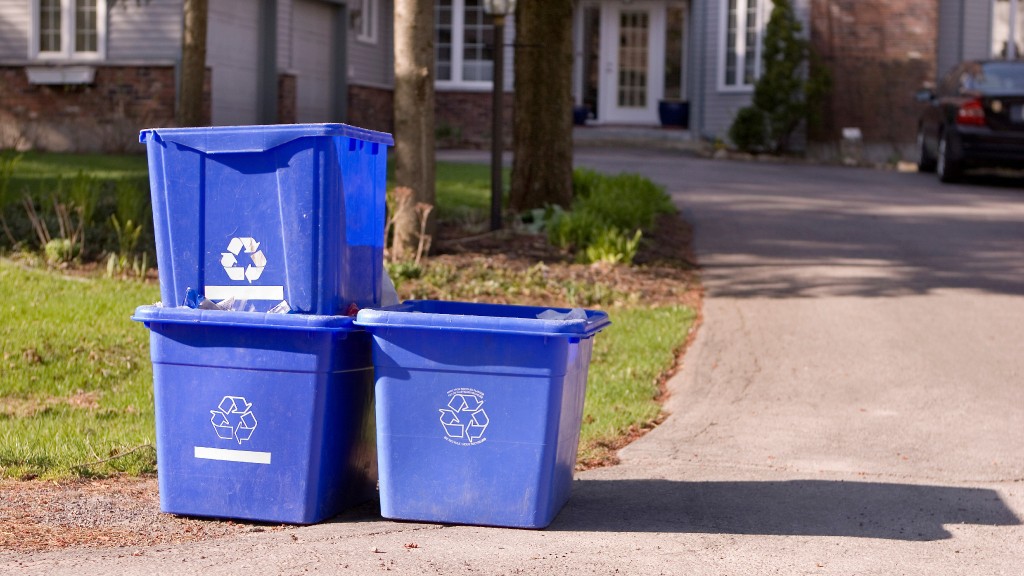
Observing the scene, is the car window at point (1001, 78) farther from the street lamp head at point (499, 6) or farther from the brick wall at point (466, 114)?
the brick wall at point (466, 114)

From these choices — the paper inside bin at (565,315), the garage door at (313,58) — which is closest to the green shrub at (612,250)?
the paper inside bin at (565,315)

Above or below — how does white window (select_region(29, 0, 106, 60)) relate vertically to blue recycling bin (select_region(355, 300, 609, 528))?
above

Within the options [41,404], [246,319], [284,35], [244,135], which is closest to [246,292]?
[246,319]

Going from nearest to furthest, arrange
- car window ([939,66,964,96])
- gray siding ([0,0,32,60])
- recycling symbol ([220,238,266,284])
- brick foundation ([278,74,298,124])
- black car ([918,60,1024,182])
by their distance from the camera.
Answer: recycling symbol ([220,238,266,284]), black car ([918,60,1024,182]), car window ([939,66,964,96]), gray siding ([0,0,32,60]), brick foundation ([278,74,298,124])

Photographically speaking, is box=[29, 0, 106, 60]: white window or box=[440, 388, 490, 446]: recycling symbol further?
box=[29, 0, 106, 60]: white window

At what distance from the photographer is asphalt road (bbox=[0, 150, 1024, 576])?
4.13 meters

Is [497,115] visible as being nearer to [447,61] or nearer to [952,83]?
[952,83]

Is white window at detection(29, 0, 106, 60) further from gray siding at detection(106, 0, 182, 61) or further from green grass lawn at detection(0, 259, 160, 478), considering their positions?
green grass lawn at detection(0, 259, 160, 478)

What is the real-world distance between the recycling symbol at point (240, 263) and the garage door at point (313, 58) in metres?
17.5

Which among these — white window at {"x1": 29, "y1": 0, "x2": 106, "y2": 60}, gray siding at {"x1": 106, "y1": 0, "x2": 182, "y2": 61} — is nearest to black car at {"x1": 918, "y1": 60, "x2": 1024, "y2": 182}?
gray siding at {"x1": 106, "y1": 0, "x2": 182, "y2": 61}

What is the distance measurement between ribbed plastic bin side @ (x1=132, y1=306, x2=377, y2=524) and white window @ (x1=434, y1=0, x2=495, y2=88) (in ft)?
68.9

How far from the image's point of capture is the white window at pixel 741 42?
80.4 feet

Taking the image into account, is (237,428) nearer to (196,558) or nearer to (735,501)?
(196,558)

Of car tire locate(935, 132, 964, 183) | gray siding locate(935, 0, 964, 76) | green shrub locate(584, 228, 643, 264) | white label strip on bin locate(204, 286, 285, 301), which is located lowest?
green shrub locate(584, 228, 643, 264)
